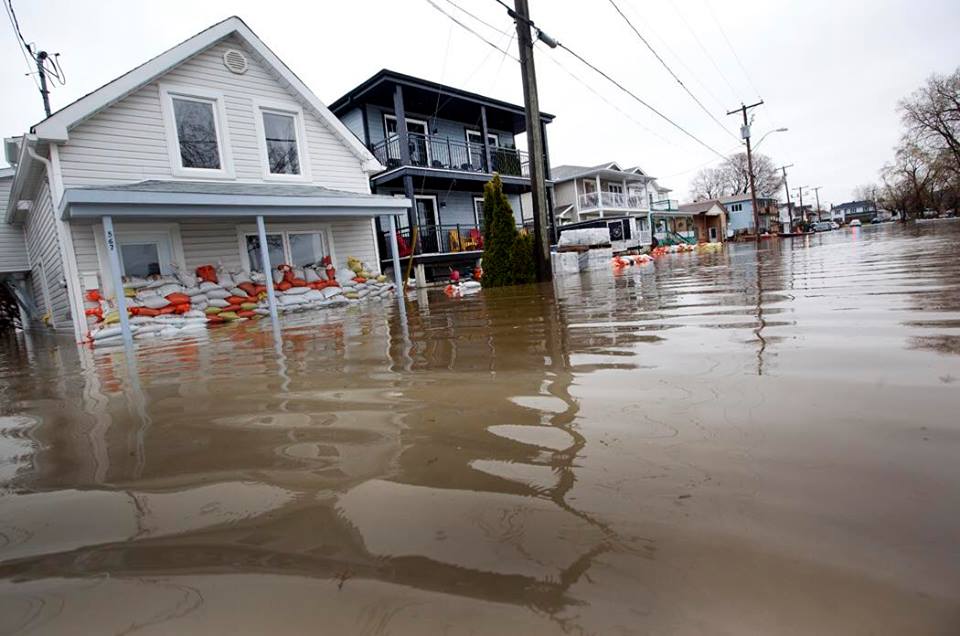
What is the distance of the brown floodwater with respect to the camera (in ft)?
2.99

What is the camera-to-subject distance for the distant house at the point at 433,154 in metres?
16.8

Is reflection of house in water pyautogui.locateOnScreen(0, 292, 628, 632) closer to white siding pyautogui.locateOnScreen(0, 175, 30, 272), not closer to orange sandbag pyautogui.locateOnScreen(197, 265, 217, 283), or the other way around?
orange sandbag pyautogui.locateOnScreen(197, 265, 217, 283)

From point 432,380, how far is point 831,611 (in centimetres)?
207

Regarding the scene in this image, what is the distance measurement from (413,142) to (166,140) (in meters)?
9.09

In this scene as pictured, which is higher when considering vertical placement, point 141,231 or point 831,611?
point 141,231

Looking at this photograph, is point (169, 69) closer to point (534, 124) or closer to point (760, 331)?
point (534, 124)

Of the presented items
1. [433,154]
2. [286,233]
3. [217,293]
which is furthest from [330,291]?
[433,154]

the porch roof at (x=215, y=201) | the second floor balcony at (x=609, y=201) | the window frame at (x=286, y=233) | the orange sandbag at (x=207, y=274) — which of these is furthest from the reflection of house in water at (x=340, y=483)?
the second floor balcony at (x=609, y=201)

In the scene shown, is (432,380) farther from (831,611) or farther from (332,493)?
(831,611)

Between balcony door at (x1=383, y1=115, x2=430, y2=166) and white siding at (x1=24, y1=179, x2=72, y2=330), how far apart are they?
32.5 ft

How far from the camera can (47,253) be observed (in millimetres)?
12016

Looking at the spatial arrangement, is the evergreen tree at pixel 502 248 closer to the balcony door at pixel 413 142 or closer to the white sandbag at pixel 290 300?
the white sandbag at pixel 290 300

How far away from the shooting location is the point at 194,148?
1083 centimetres

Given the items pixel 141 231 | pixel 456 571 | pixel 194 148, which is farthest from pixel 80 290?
pixel 456 571
